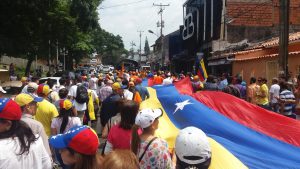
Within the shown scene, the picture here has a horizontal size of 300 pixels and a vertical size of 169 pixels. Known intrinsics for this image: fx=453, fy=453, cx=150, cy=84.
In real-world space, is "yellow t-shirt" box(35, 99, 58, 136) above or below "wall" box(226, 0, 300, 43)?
below

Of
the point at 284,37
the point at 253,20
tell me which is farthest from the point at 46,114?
the point at 253,20

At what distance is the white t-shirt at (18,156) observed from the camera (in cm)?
368

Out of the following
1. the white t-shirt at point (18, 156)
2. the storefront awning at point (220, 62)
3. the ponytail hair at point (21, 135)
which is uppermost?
the storefront awning at point (220, 62)

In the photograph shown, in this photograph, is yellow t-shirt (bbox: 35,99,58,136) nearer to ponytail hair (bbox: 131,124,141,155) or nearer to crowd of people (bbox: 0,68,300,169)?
crowd of people (bbox: 0,68,300,169)

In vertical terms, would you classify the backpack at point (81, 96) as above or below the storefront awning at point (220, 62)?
below

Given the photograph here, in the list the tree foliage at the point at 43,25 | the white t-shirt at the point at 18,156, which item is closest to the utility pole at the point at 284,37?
the white t-shirt at the point at 18,156

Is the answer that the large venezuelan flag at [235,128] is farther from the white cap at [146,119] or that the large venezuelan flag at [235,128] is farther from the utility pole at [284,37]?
the utility pole at [284,37]

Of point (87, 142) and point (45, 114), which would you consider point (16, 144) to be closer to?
point (87, 142)

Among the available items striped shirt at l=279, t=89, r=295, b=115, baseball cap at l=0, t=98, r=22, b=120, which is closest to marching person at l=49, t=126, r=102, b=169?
baseball cap at l=0, t=98, r=22, b=120

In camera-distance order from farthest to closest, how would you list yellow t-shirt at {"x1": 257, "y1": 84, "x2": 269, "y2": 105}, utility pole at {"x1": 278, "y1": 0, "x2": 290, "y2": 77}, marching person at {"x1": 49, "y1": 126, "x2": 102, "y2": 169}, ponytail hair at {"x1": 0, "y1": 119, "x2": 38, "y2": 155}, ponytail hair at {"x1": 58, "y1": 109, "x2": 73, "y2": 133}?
utility pole at {"x1": 278, "y1": 0, "x2": 290, "y2": 77} < yellow t-shirt at {"x1": 257, "y1": 84, "x2": 269, "y2": 105} < ponytail hair at {"x1": 58, "y1": 109, "x2": 73, "y2": 133} < ponytail hair at {"x1": 0, "y1": 119, "x2": 38, "y2": 155} < marching person at {"x1": 49, "y1": 126, "x2": 102, "y2": 169}

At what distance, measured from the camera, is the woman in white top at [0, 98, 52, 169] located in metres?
3.71

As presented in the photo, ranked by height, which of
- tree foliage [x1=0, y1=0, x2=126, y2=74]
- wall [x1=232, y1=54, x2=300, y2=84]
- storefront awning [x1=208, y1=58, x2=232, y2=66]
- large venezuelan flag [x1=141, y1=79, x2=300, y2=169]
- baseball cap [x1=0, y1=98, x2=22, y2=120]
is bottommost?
large venezuelan flag [x1=141, y1=79, x2=300, y2=169]

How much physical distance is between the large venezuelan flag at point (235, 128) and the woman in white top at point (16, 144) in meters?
2.00

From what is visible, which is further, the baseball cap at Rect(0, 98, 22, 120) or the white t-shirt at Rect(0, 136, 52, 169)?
the baseball cap at Rect(0, 98, 22, 120)
